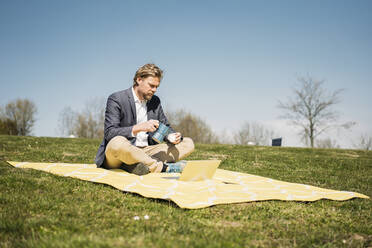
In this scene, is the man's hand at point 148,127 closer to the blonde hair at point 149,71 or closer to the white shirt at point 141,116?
the white shirt at point 141,116

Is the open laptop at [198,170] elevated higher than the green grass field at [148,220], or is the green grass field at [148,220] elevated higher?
the open laptop at [198,170]

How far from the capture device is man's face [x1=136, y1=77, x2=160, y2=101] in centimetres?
475

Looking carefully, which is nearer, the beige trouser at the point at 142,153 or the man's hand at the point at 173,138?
the beige trouser at the point at 142,153

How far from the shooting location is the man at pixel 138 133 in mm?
4359

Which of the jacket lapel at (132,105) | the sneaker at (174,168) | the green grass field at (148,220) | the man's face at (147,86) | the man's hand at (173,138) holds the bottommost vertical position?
the green grass field at (148,220)

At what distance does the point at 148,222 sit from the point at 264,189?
1.99 meters

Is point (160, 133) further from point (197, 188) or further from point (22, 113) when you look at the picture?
point (22, 113)

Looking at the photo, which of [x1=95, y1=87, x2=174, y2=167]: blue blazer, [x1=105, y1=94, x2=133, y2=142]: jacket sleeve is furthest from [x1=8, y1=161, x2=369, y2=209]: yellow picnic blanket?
[x1=105, y1=94, x2=133, y2=142]: jacket sleeve

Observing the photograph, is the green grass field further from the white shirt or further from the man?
the white shirt

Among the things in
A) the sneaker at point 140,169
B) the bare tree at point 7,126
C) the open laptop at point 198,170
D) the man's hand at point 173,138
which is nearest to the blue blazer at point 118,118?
the sneaker at point 140,169

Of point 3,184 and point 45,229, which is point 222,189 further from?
point 3,184

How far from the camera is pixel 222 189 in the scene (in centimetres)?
375

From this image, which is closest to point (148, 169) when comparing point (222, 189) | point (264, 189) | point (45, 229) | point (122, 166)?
point (122, 166)

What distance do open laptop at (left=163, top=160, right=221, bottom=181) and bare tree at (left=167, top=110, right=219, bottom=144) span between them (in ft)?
95.3
